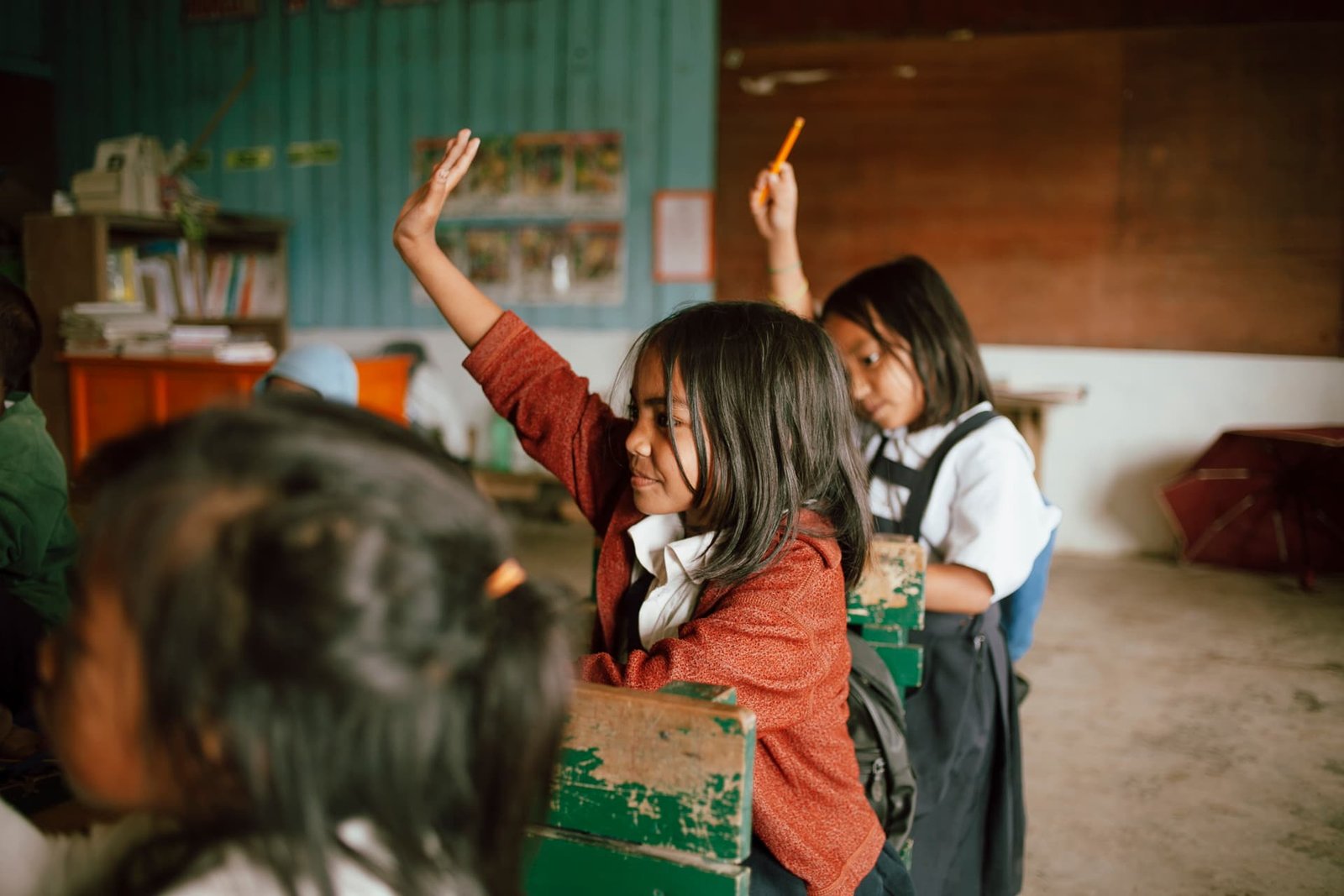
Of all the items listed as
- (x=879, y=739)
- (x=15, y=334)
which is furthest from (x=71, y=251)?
(x=879, y=739)

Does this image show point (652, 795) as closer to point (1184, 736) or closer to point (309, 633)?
point (309, 633)

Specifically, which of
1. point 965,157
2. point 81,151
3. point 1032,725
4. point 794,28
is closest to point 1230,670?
point 1032,725

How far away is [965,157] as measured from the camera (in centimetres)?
488

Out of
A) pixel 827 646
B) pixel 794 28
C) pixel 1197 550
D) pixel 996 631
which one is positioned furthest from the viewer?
pixel 794 28

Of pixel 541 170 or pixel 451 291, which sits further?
pixel 541 170

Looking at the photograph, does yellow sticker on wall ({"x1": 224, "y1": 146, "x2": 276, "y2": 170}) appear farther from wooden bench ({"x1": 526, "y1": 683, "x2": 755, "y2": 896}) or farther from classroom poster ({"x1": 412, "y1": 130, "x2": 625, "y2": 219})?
wooden bench ({"x1": 526, "y1": 683, "x2": 755, "y2": 896})

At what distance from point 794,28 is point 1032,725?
3.55 meters

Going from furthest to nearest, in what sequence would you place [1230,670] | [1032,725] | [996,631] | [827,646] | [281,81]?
[281,81] → [1230,670] → [1032,725] → [996,631] → [827,646]

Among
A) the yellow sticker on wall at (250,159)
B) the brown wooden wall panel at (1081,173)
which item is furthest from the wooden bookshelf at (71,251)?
the brown wooden wall panel at (1081,173)

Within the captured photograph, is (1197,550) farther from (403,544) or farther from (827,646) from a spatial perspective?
(403,544)

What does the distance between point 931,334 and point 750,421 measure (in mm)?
726

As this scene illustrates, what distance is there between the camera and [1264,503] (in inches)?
177

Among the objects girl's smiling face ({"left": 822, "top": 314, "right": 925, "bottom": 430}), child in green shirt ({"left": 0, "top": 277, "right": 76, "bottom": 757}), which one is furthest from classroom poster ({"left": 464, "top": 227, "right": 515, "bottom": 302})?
child in green shirt ({"left": 0, "top": 277, "right": 76, "bottom": 757})

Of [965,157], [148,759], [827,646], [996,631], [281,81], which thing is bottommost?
[996,631]
